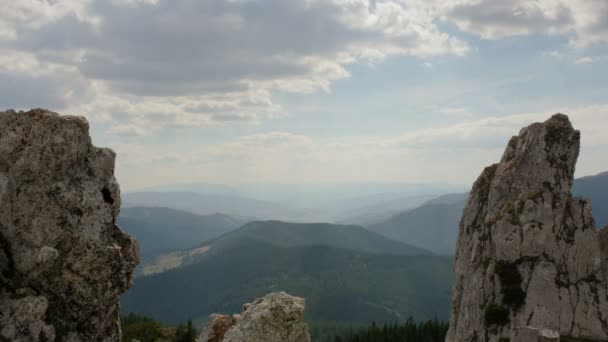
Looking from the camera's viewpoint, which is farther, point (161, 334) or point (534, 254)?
point (161, 334)

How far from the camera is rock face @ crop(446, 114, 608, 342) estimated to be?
5706cm

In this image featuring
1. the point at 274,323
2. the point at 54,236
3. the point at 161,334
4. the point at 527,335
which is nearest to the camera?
the point at 527,335

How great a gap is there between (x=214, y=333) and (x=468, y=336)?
47309 millimetres

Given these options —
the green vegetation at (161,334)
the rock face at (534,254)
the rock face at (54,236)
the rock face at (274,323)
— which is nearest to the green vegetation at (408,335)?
the green vegetation at (161,334)

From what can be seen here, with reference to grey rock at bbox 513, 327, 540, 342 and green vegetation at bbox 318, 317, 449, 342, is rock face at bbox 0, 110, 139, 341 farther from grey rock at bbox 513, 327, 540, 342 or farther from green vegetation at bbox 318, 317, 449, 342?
green vegetation at bbox 318, 317, 449, 342

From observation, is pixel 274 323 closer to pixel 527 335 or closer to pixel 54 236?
pixel 527 335

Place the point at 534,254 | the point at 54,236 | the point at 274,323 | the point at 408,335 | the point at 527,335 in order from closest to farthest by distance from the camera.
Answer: the point at 527,335
the point at 274,323
the point at 54,236
the point at 534,254
the point at 408,335

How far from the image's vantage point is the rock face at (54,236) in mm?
26484

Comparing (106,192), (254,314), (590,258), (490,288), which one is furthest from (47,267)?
(590,258)

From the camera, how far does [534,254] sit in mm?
60812

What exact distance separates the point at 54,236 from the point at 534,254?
5906cm

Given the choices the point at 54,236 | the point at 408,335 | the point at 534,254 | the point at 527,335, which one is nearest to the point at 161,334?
the point at 408,335

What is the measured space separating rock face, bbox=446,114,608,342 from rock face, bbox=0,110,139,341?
2020 inches

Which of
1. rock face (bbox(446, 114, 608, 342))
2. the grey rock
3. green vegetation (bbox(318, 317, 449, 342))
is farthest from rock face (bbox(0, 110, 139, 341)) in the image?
green vegetation (bbox(318, 317, 449, 342))
